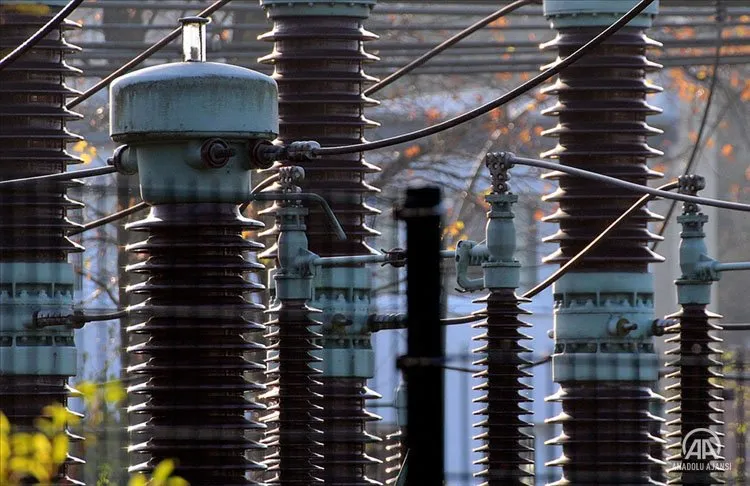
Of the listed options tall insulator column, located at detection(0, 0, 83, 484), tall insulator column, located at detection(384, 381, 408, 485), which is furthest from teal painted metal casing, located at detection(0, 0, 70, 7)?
tall insulator column, located at detection(384, 381, 408, 485)

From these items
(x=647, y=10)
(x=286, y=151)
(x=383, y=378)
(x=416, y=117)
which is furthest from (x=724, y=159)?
Result: (x=286, y=151)

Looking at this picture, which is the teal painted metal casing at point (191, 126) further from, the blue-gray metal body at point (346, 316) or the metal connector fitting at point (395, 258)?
the blue-gray metal body at point (346, 316)

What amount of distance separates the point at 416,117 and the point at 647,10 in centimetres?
1694

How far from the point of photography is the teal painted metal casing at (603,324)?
10180 mm

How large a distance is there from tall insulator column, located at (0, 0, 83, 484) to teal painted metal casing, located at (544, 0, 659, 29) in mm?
2893

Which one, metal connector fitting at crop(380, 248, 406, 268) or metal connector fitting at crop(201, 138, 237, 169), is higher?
metal connector fitting at crop(201, 138, 237, 169)

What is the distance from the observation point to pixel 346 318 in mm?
9109

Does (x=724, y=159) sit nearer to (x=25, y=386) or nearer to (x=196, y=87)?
(x=25, y=386)

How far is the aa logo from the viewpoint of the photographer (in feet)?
30.9

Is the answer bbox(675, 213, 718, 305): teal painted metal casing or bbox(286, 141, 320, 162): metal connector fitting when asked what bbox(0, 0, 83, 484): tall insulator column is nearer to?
bbox(286, 141, 320, 162): metal connector fitting

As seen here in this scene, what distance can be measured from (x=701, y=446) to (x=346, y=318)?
79.7 inches

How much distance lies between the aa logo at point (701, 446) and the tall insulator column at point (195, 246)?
3819 millimetres

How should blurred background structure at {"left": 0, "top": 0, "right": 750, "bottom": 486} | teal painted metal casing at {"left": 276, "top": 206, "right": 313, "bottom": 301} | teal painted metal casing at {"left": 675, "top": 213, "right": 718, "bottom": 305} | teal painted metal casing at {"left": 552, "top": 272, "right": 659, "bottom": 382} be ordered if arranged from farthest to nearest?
blurred background structure at {"left": 0, "top": 0, "right": 750, "bottom": 486}
teal painted metal casing at {"left": 552, "top": 272, "right": 659, "bottom": 382}
teal painted metal casing at {"left": 675, "top": 213, "right": 718, "bottom": 305}
teal painted metal casing at {"left": 276, "top": 206, "right": 313, "bottom": 301}

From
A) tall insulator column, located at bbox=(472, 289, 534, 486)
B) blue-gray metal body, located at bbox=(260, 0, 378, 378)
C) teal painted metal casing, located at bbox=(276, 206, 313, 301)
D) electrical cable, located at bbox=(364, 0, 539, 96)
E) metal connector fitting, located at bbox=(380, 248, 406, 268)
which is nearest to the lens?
metal connector fitting, located at bbox=(380, 248, 406, 268)
